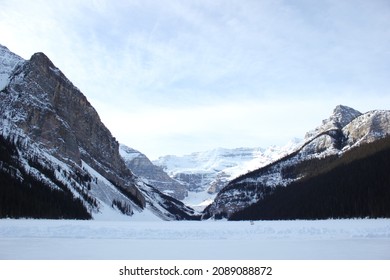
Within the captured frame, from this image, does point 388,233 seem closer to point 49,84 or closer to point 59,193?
point 59,193
